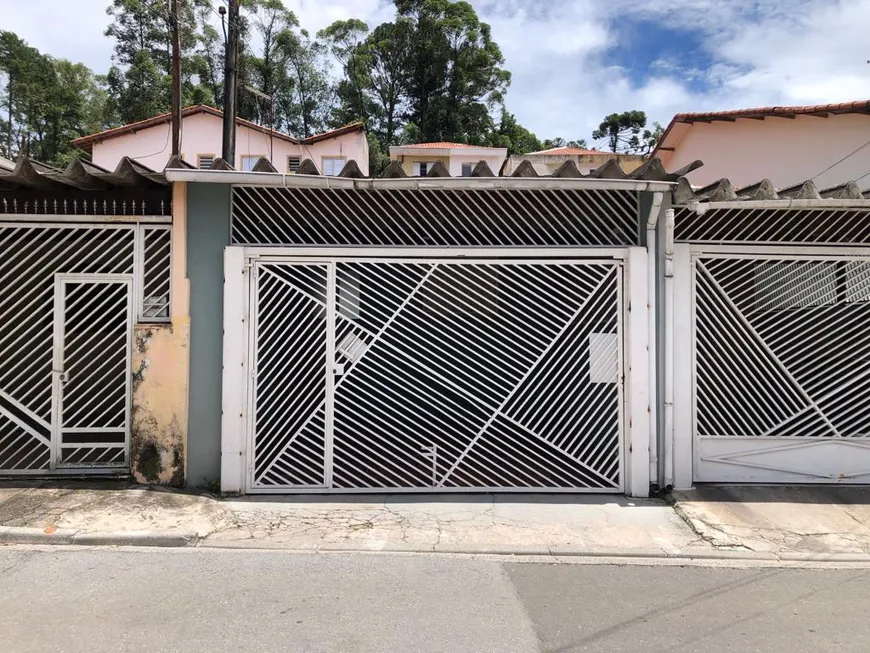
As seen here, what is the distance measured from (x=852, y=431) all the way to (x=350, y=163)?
19.2 feet

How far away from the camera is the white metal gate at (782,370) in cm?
604

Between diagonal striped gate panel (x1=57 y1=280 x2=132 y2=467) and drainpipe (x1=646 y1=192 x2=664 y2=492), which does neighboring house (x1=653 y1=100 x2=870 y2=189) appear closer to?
drainpipe (x1=646 y1=192 x2=664 y2=492)

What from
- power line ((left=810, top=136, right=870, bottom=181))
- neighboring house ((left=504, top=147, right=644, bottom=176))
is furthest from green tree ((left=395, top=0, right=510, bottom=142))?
power line ((left=810, top=136, right=870, bottom=181))

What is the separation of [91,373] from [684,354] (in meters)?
6.26

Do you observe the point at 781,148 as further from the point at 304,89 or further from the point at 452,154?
the point at 304,89

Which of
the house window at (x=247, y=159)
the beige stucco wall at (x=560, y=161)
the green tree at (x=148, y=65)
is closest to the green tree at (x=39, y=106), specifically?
the green tree at (x=148, y=65)

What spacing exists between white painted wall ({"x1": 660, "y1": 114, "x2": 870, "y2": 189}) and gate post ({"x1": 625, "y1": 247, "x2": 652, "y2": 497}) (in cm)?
837

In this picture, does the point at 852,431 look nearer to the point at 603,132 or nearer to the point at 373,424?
the point at 373,424

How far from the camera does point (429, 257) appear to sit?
5.87 m

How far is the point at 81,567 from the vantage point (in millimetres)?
A: 4227

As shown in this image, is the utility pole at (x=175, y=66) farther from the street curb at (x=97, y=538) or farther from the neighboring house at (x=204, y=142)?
the street curb at (x=97, y=538)

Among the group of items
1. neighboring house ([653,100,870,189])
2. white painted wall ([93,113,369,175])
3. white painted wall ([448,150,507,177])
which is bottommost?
neighboring house ([653,100,870,189])

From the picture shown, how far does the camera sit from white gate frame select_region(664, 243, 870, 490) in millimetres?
5898

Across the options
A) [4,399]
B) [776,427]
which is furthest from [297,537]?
[776,427]
